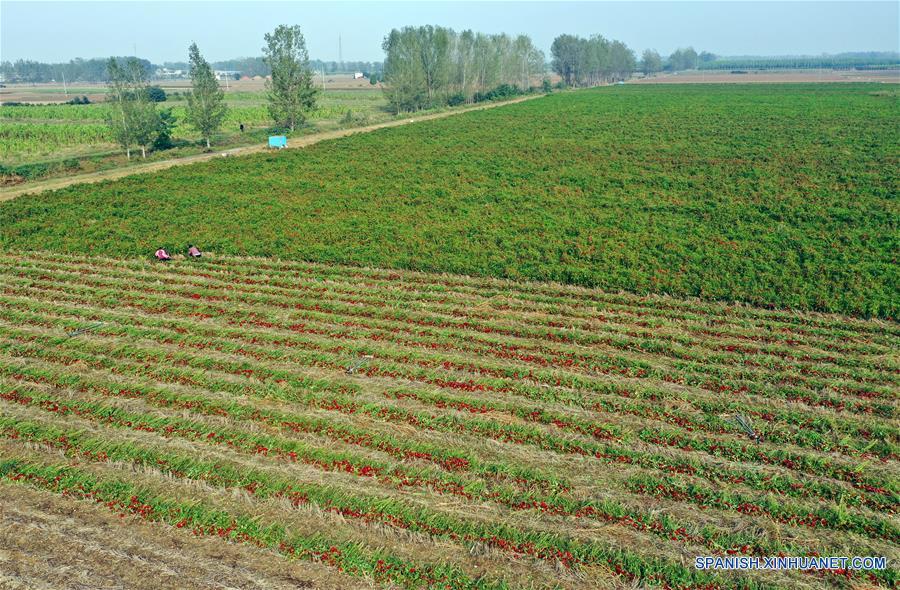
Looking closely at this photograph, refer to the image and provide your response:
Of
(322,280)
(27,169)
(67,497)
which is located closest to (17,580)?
(67,497)

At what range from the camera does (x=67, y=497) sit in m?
9.66

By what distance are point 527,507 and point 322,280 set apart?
11.3m

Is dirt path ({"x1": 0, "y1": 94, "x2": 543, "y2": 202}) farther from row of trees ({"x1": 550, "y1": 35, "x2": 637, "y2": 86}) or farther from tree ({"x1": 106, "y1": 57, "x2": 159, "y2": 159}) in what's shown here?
row of trees ({"x1": 550, "y1": 35, "x2": 637, "y2": 86})

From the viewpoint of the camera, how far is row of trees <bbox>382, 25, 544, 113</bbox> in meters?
79.1

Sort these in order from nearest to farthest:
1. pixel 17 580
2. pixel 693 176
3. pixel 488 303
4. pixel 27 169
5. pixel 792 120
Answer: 1. pixel 17 580
2. pixel 488 303
3. pixel 693 176
4. pixel 27 169
5. pixel 792 120

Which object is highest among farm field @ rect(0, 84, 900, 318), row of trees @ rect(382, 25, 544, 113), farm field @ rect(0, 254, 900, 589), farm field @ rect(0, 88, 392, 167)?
row of trees @ rect(382, 25, 544, 113)

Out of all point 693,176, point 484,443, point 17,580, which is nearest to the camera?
point 17,580

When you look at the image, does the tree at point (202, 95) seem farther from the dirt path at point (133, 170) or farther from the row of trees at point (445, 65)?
the row of trees at point (445, 65)

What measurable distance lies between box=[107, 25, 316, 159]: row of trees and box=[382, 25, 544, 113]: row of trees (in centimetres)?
2143

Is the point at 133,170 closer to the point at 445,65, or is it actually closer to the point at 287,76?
the point at 287,76

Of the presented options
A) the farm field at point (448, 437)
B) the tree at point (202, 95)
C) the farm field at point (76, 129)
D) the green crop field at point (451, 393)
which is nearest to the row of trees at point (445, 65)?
the farm field at point (76, 129)

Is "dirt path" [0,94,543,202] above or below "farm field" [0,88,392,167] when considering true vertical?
below

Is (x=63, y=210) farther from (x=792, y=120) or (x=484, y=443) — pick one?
(x=792, y=120)

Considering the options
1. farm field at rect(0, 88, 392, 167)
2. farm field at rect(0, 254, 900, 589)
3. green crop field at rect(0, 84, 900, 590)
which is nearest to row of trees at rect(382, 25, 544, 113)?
farm field at rect(0, 88, 392, 167)
